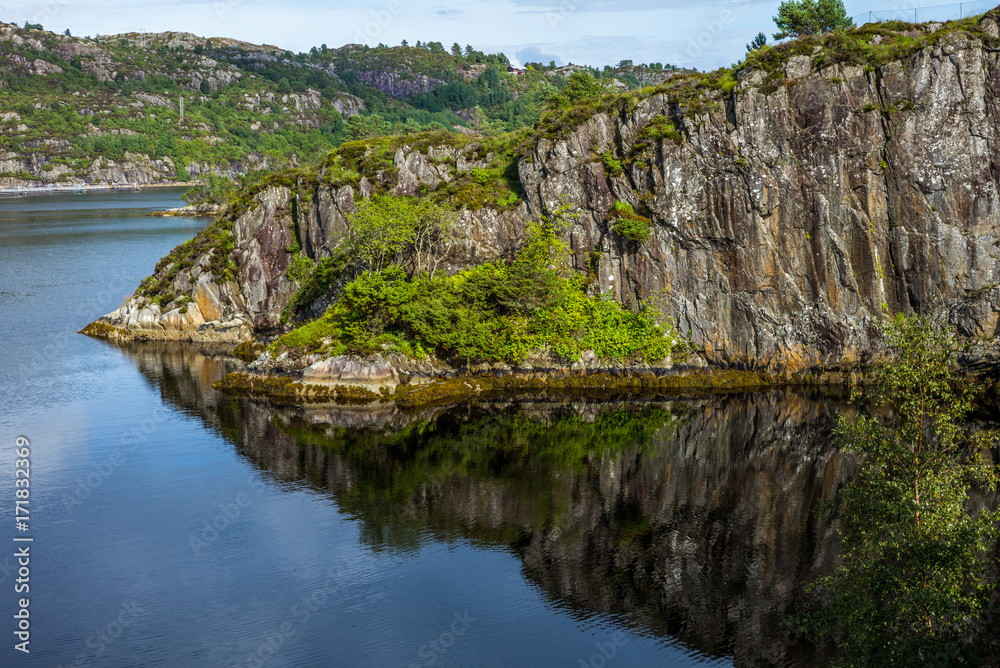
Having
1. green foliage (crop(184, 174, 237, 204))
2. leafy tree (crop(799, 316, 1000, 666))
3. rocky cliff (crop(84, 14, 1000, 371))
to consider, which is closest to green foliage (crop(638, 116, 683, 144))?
rocky cliff (crop(84, 14, 1000, 371))

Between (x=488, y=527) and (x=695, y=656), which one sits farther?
(x=488, y=527)

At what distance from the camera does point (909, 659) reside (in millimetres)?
16875

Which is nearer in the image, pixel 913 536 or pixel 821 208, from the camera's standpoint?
pixel 913 536

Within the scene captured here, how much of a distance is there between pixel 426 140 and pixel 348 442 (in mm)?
31233

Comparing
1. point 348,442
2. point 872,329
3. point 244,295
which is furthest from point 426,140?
point 872,329

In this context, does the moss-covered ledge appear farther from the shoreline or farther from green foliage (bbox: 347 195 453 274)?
green foliage (bbox: 347 195 453 274)

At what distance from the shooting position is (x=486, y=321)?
51.8 metres

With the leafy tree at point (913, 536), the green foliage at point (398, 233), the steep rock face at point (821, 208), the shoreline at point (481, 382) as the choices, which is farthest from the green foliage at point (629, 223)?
the leafy tree at point (913, 536)

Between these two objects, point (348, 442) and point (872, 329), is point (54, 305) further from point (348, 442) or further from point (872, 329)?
point (872, 329)

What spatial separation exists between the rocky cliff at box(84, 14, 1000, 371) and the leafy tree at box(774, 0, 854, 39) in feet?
27.7

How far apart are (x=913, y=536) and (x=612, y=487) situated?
1940cm

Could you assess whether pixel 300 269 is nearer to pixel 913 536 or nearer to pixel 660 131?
pixel 660 131

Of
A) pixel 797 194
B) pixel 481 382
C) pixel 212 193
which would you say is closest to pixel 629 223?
pixel 797 194

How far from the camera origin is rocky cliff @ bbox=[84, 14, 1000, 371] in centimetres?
4803
